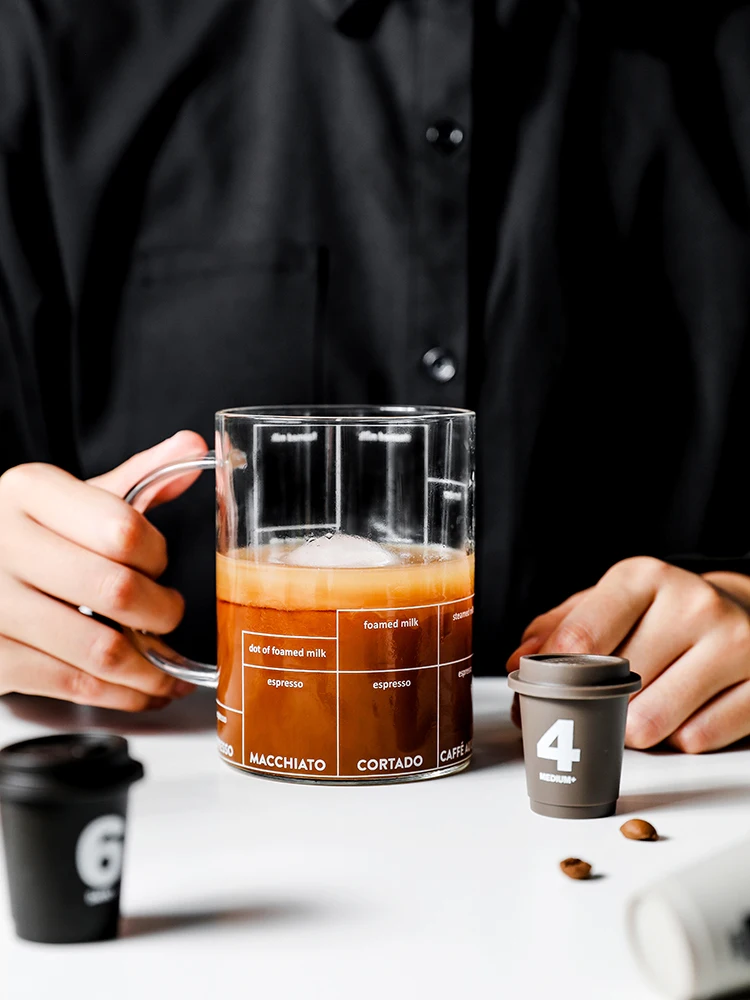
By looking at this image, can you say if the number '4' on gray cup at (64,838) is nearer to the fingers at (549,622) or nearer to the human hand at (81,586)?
the human hand at (81,586)

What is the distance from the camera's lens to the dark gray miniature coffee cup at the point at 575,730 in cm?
97

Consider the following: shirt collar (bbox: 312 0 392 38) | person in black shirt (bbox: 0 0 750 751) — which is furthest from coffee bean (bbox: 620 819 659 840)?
shirt collar (bbox: 312 0 392 38)

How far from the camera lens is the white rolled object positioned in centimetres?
64

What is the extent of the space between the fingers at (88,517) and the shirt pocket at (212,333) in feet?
1.63

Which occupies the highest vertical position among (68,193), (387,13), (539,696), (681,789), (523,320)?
(387,13)

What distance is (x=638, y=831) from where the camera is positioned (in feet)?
3.06

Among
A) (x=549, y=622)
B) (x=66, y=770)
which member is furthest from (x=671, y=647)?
(x=66, y=770)

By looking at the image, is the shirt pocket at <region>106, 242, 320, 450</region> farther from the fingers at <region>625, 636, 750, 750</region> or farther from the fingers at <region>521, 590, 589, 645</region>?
the fingers at <region>625, 636, 750, 750</region>

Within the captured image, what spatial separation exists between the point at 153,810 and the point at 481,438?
866 mm

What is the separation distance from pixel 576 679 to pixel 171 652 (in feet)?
1.45

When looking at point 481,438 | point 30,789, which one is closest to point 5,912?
point 30,789

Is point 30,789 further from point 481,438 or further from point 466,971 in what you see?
point 481,438

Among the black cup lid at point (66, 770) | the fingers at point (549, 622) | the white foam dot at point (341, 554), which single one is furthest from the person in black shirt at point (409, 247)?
the black cup lid at point (66, 770)

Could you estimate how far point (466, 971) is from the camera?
0.70 meters
